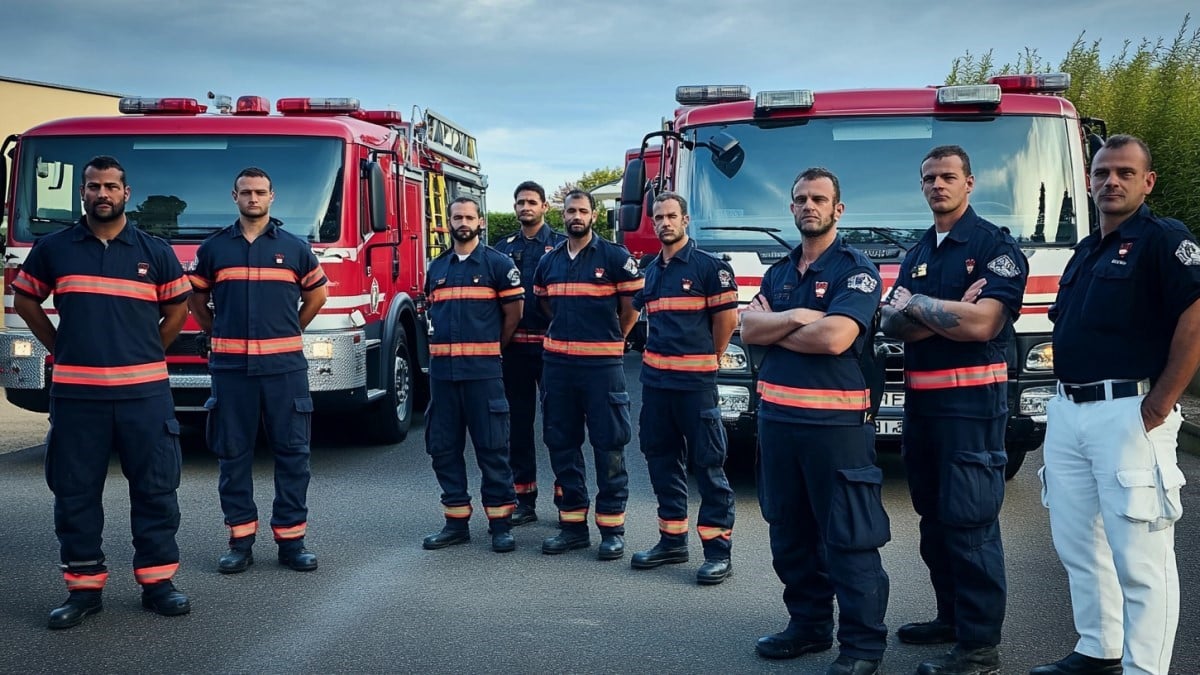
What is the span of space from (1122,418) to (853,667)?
127cm

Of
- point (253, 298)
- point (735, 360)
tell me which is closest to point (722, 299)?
point (735, 360)

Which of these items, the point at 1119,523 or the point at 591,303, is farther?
the point at 591,303

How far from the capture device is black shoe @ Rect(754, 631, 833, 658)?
425 cm

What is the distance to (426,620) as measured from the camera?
470 centimetres

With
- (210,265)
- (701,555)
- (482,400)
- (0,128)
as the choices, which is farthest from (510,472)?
(0,128)

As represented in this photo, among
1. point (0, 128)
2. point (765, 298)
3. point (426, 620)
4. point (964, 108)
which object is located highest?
point (0, 128)

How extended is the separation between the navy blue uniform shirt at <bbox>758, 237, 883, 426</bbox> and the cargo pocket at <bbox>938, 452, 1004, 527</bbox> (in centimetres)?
40

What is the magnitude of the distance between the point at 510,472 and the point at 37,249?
8.54 ft

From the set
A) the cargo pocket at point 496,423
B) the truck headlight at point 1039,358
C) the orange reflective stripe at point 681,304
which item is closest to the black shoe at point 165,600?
the cargo pocket at point 496,423

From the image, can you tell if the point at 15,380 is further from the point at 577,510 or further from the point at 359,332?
the point at 577,510

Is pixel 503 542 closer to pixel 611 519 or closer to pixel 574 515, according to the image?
pixel 574 515

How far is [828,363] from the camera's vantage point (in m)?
4.00

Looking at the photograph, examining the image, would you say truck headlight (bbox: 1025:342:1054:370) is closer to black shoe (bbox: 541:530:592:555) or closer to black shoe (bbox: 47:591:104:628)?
black shoe (bbox: 541:530:592:555)

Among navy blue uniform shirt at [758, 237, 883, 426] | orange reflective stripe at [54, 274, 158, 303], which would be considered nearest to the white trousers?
navy blue uniform shirt at [758, 237, 883, 426]
